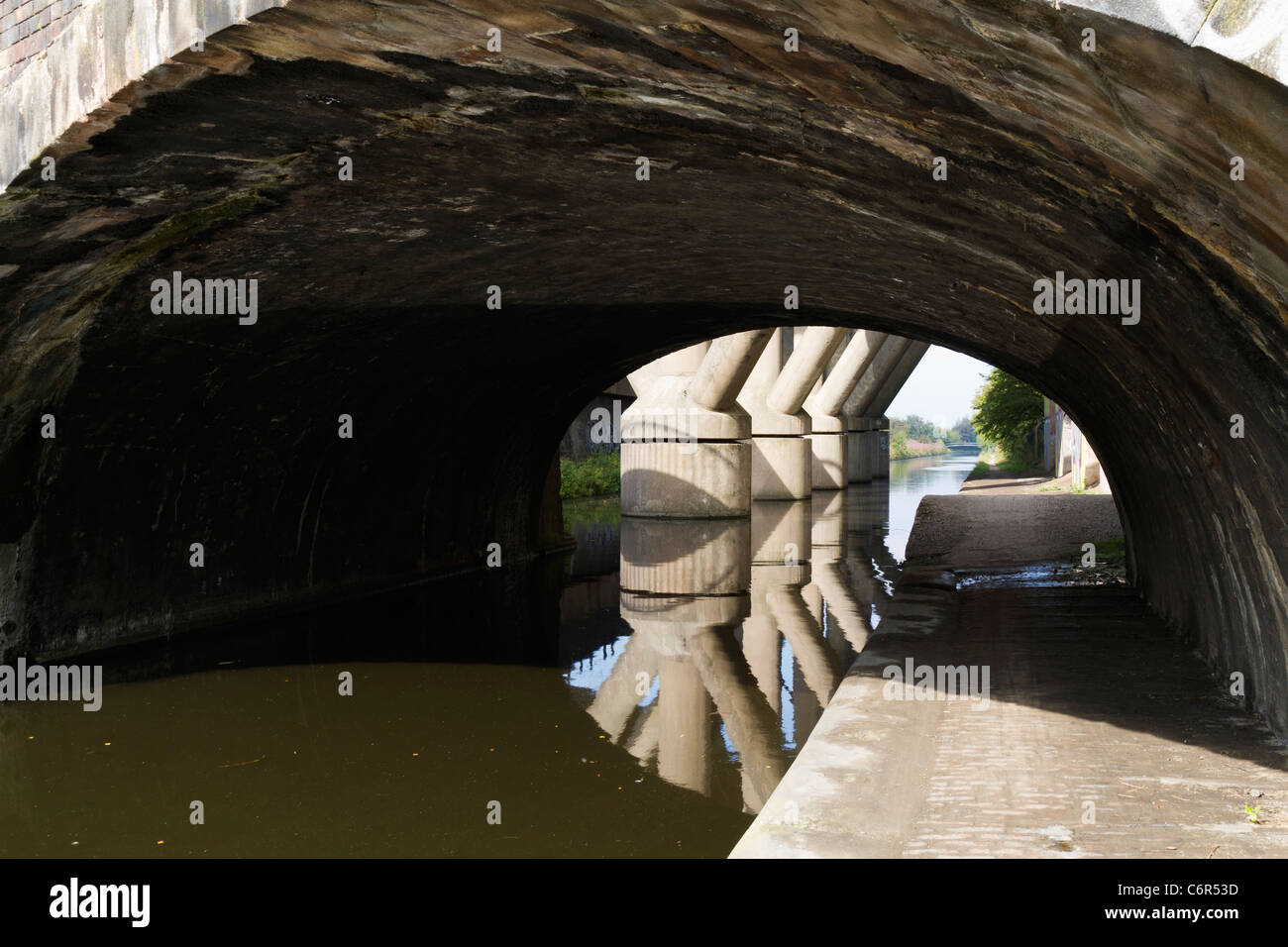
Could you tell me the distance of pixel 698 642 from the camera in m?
10.7

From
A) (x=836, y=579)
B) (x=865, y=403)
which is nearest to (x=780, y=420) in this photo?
(x=836, y=579)

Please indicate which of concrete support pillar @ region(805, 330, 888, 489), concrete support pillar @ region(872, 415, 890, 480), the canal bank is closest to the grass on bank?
concrete support pillar @ region(805, 330, 888, 489)

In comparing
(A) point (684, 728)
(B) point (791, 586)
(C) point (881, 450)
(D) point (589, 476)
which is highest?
(C) point (881, 450)

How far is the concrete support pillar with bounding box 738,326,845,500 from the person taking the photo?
2811 cm

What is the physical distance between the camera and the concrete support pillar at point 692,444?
2166cm

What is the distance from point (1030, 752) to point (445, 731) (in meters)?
3.67

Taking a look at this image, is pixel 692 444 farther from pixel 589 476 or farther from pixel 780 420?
pixel 589 476

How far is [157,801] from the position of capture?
20.1ft

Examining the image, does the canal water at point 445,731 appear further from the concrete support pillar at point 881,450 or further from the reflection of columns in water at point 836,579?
the concrete support pillar at point 881,450

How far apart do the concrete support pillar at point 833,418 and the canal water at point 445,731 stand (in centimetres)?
2191

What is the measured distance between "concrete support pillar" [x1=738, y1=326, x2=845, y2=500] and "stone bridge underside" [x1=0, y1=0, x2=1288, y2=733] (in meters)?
14.8

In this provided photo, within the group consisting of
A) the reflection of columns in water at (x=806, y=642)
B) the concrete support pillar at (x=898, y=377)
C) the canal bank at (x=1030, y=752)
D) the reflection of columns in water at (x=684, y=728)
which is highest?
the concrete support pillar at (x=898, y=377)

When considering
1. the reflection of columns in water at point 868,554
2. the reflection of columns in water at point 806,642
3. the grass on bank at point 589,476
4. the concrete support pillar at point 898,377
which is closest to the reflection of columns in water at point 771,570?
the reflection of columns in water at point 806,642
